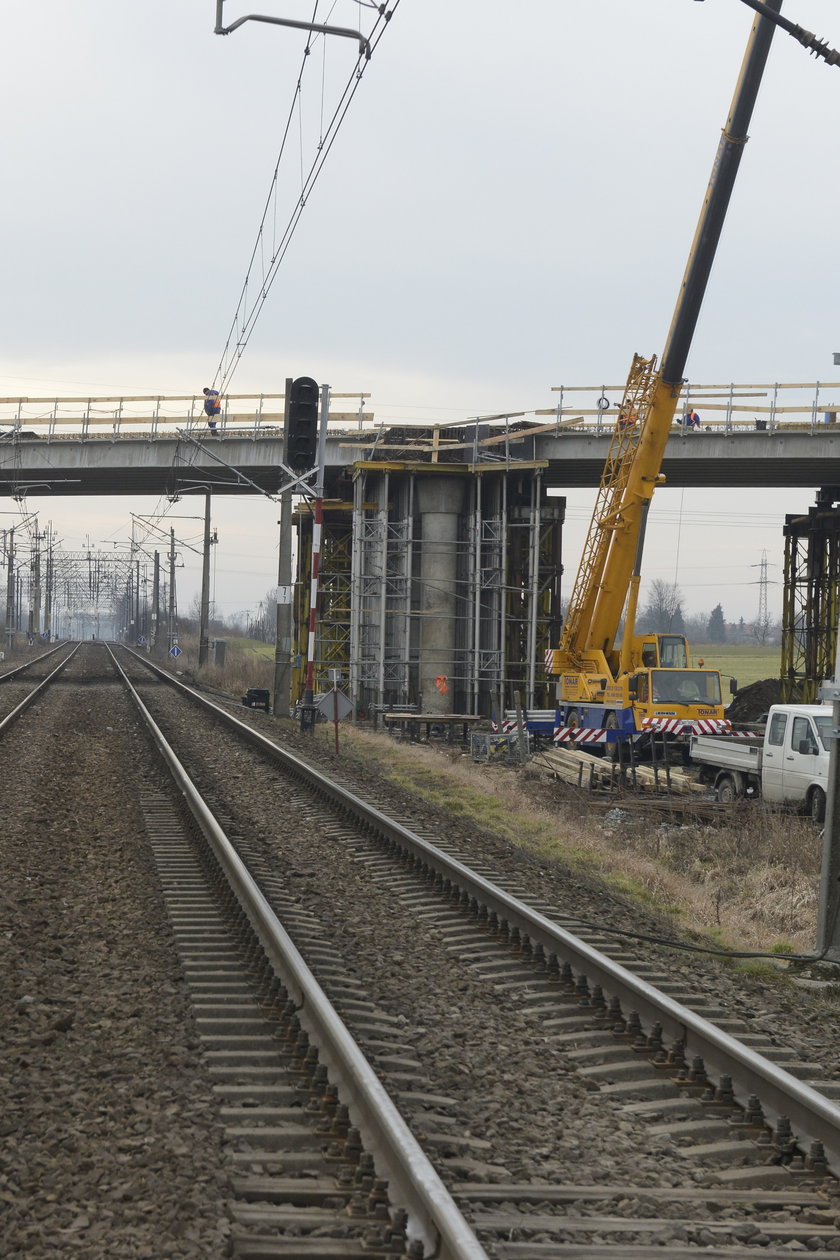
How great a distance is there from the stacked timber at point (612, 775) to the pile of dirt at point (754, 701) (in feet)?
49.7

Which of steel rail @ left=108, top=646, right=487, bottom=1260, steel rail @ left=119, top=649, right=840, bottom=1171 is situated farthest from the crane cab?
steel rail @ left=108, top=646, right=487, bottom=1260

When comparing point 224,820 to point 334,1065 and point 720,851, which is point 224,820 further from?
point 334,1065

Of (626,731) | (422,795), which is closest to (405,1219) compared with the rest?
(422,795)

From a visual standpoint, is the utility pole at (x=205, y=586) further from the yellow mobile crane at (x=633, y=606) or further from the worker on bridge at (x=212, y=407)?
the yellow mobile crane at (x=633, y=606)

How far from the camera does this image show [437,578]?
39719mm

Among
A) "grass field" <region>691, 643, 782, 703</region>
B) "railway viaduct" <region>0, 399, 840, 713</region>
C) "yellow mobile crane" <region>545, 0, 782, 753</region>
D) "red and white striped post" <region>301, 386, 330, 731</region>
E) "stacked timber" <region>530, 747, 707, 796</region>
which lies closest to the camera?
"stacked timber" <region>530, 747, 707, 796</region>

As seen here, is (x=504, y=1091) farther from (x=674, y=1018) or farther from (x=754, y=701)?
(x=754, y=701)

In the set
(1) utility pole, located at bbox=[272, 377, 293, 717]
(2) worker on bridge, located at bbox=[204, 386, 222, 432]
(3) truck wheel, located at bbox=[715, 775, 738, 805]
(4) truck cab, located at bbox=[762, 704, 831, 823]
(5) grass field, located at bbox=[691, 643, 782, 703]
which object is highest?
(2) worker on bridge, located at bbox=[204, 386, 222, 432]

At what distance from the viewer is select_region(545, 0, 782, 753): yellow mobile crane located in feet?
82.4

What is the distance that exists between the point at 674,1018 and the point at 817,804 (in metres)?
11.7

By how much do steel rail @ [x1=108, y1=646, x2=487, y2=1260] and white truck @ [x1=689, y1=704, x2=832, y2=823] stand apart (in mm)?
10662

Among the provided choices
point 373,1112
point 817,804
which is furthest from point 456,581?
point 373,1112

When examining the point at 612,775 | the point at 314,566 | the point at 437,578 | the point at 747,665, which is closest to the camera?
A: the point at 612,775

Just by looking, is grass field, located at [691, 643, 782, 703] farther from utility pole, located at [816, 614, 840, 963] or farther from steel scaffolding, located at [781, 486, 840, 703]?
utility pole, located at [816, 614, 840, 963]
